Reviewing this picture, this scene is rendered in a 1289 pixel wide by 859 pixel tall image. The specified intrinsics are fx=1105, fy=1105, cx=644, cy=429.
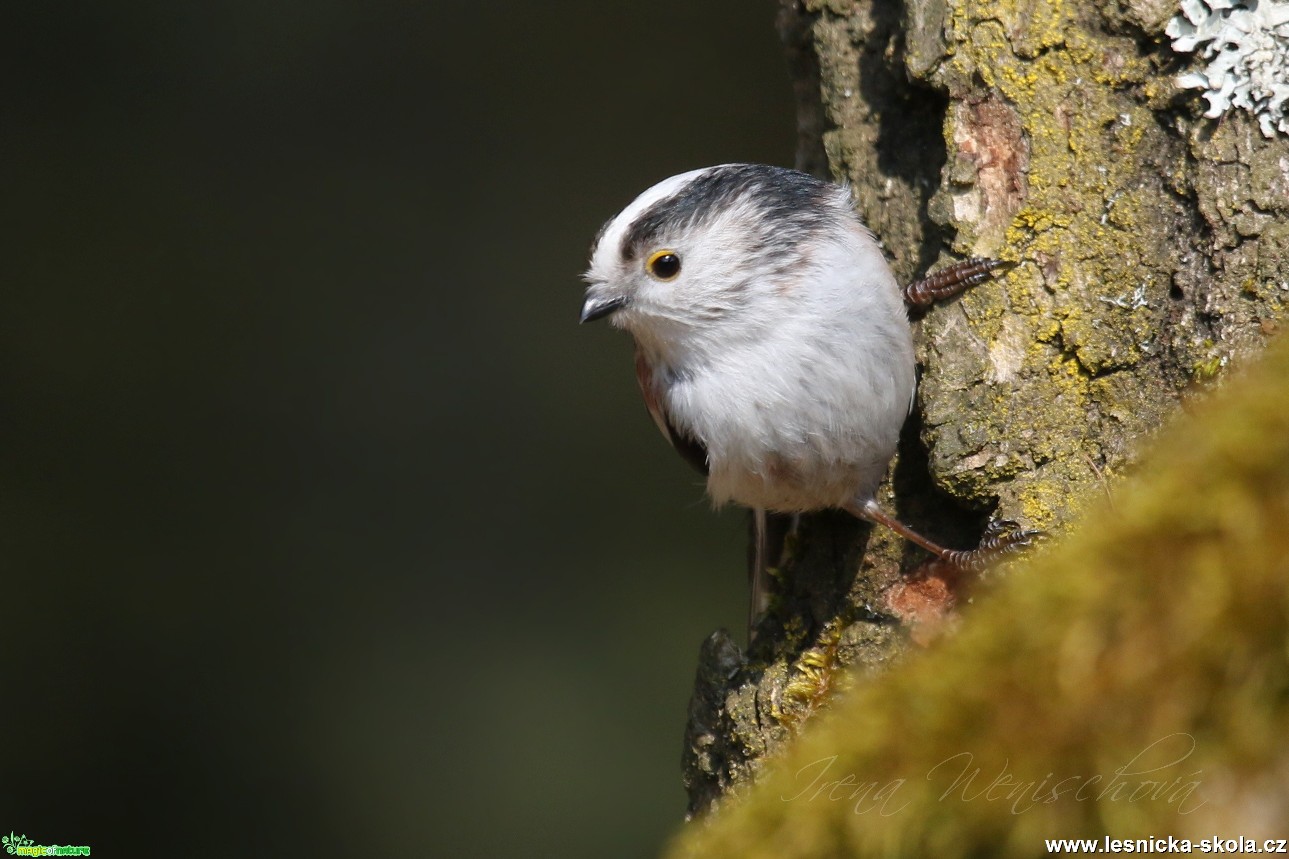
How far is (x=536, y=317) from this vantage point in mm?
6508

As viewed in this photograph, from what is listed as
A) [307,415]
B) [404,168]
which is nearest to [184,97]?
[404,168]

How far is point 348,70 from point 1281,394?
622 cm

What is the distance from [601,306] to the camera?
128 inches

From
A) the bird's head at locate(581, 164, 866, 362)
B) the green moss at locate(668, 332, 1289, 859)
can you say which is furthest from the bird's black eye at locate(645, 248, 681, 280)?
the green moss at locate(668, 332, 1289, 859)

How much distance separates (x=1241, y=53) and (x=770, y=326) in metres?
1.27

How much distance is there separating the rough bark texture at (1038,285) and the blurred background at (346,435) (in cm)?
262

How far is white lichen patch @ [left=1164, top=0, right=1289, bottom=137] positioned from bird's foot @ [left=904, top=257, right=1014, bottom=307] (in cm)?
57

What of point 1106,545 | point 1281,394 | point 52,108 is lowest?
point 1106,545

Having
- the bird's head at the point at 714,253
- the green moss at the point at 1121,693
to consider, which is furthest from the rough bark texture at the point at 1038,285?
the green moss at the point at 1121,693

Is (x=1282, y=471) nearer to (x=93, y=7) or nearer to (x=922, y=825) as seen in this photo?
(x=922, y=825)

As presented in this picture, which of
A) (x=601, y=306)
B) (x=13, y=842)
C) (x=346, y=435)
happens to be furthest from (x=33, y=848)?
(x=601, y=306)

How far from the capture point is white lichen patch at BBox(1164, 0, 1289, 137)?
2.43 meters

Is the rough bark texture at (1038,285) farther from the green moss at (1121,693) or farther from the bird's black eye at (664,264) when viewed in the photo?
the green moss at (1121,693)

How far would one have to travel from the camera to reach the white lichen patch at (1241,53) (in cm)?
243
